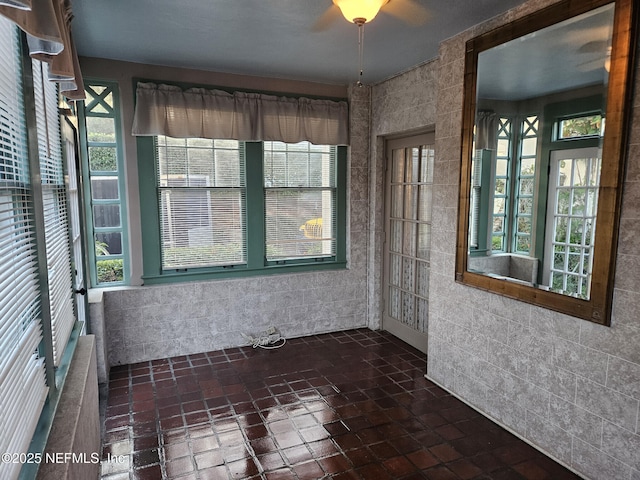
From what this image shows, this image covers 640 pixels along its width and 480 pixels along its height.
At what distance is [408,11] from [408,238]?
2.24 meters

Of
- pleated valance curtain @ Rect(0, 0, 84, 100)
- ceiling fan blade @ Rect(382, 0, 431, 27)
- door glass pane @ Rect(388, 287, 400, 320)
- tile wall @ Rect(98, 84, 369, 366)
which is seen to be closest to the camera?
pleated valance curtain @ Rect(0, 0, 84, 100)

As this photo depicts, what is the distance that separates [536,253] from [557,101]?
0.89 metres

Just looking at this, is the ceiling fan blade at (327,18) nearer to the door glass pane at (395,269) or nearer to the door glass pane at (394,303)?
the door glass pane at (395,269)

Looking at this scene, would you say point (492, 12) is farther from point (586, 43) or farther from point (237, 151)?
point (237, 151)

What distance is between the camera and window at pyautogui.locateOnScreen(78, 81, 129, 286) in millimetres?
3664

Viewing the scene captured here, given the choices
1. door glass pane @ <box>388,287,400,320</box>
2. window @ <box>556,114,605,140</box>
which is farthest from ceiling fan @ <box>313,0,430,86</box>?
door glass pane @ <box>388,287,400,320</box>

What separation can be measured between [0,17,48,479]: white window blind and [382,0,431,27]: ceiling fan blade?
202cm

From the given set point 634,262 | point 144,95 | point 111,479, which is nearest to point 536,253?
point 634,262

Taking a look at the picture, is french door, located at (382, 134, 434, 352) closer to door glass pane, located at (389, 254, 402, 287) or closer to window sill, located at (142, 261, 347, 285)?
door glass pane, located at (389, 254, 402, 287)

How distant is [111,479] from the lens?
2.34 meters

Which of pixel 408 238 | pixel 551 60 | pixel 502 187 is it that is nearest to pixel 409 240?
pixel 408 238

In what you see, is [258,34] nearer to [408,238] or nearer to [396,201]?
[396,201]

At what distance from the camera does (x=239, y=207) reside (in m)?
4.25

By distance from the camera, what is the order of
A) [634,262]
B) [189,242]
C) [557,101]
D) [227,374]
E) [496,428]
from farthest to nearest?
[189,242] < [227,374] < [496,428] < [557,101] < [634,262]
